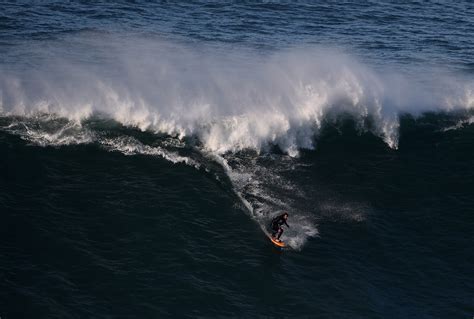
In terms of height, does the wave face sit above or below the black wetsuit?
above

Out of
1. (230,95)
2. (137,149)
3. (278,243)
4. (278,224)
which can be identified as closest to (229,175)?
(137,149)

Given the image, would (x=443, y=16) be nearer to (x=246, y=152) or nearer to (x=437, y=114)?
(x=437, y=114)

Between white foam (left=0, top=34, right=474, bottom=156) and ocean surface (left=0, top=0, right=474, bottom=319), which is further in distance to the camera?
white foam (left=0, top=34, right=474, bottom=156)

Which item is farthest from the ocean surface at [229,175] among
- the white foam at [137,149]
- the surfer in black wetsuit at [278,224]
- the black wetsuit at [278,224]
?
the black wetsuit at [278,224]

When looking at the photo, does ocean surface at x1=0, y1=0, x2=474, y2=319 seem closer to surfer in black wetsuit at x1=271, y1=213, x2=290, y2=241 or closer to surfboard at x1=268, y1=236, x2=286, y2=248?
surfboard at x1=268, y1=236, x2=286, y2=248

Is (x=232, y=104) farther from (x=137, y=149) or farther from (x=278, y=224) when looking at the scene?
(x=278, y=224)

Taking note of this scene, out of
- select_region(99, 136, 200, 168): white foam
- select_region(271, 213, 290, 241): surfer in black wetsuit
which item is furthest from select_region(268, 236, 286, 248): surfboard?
select_region(99, 136, 200, 168): white foam
